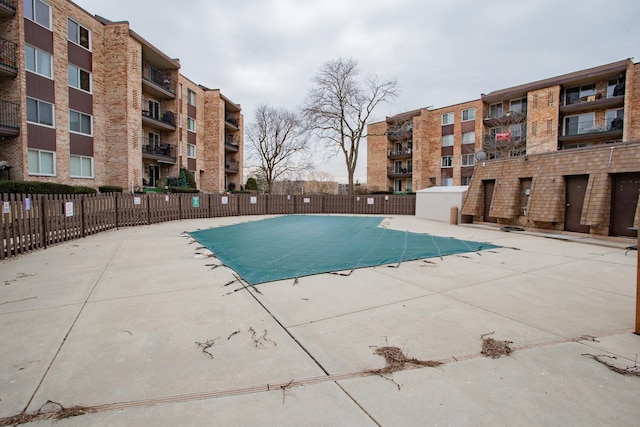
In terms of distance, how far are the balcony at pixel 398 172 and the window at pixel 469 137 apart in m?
7.01

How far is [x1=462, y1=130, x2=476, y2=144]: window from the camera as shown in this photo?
3342 cm

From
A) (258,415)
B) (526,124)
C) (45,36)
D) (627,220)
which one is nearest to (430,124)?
(526,124)

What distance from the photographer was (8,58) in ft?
50.0

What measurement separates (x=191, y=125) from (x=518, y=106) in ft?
102

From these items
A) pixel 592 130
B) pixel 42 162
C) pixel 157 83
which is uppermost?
pixel 157 83

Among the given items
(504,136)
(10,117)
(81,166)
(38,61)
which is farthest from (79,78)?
(504,136)

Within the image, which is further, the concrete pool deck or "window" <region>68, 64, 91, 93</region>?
"window" <region>68, 64, 91, 93</region>

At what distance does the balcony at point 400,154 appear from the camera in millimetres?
38897

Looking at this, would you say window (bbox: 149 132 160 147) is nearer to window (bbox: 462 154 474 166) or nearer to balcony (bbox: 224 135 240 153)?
balcony (bbox: 224 135 240 153)

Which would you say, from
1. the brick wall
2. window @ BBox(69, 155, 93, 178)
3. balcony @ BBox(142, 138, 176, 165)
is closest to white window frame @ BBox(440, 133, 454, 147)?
the brick wall

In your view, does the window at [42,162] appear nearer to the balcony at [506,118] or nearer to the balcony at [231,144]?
the balcony at [231,144]

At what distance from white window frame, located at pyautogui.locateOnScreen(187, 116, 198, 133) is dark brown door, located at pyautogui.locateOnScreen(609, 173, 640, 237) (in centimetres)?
2937

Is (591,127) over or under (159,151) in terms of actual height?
over

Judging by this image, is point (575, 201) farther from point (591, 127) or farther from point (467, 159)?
point (467, 159)
